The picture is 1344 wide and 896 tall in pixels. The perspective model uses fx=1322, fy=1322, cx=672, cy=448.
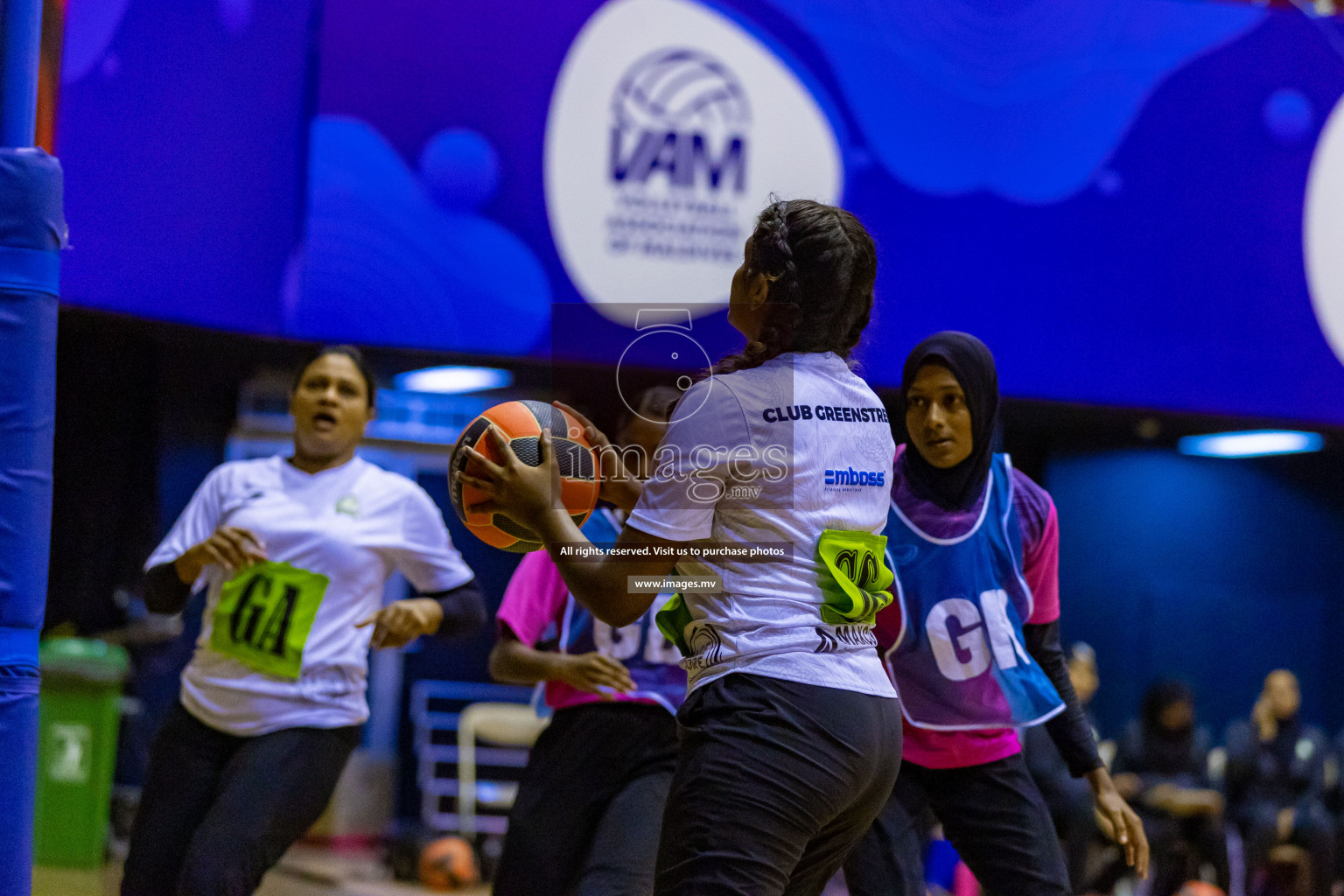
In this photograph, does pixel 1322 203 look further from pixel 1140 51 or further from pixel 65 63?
pixel 65 63

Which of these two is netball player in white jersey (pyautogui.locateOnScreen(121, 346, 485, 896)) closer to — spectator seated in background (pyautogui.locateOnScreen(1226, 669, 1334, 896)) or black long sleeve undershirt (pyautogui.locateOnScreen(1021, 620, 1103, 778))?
black long sleeve undershirt (pyautogui.locateOnScreen(1021, 620, 1103, 778))

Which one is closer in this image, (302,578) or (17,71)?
(17,71)

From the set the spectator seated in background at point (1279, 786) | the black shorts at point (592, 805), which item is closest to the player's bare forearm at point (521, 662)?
the black shorts at point (592, 805)

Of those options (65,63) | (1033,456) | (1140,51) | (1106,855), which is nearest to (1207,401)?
(1033,456)

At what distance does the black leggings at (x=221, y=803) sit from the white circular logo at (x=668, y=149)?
4.62 meters

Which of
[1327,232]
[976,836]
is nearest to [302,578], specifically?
[976,836]

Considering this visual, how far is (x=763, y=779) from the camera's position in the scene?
2365 millimetres

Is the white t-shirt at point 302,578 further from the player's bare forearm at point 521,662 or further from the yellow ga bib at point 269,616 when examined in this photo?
the player's bare forearm at point 521,662

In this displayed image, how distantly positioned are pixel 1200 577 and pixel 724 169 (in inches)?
197

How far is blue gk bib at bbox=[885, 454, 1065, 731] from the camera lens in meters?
3.64

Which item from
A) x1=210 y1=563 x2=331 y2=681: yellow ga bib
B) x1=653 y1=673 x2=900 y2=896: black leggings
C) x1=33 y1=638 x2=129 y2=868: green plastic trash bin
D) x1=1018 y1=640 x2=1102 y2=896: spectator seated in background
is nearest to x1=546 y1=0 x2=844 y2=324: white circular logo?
x1=1018 y1=640 x2=1102 y2=896: spectator seated in background

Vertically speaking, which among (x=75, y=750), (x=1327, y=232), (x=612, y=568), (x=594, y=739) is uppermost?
(x=1327, y=232)

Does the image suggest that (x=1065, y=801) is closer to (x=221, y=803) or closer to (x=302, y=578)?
(x=302, y=578)

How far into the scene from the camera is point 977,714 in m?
3.64
